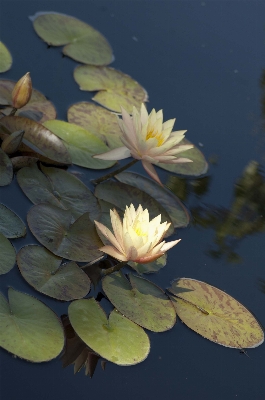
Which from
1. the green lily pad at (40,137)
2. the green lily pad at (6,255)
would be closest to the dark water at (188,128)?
the green lily pad at (6,255)

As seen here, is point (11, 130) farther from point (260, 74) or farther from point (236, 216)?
point (260, 74)

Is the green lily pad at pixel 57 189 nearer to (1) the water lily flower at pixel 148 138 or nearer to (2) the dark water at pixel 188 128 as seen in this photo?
(2) the dark water at pixel 188 128

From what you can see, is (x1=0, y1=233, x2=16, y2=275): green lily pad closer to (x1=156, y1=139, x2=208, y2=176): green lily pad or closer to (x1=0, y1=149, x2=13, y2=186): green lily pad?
(x1=0, y1=149, x2=13, y2=186): green lily pad

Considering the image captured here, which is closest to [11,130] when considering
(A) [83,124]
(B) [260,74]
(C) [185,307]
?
(A) [83,124]

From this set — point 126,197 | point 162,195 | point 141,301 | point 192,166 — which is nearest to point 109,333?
point 141,301

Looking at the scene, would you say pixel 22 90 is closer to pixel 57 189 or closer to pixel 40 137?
pixel 40 137
